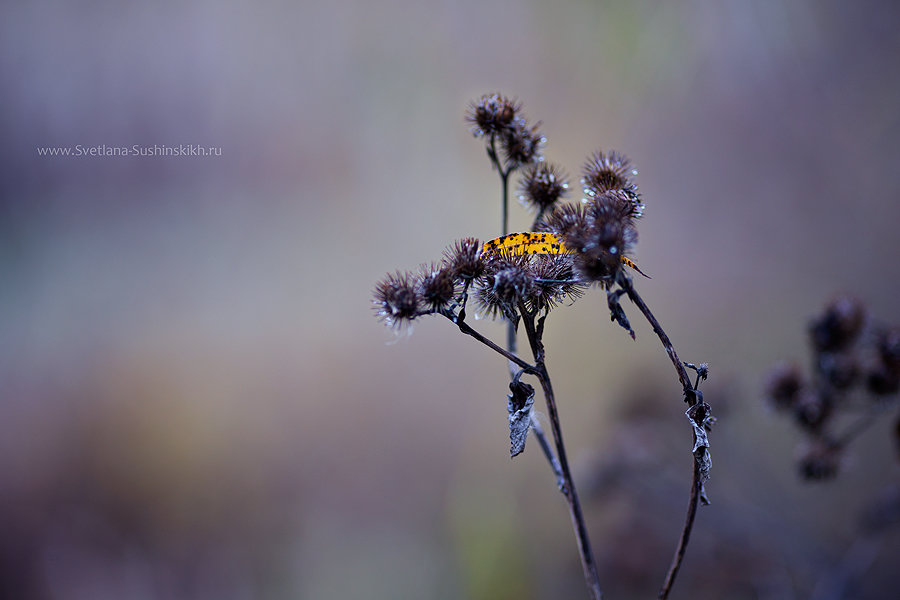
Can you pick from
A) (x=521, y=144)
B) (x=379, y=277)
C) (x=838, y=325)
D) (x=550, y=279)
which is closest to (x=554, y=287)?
(x=550, y=279)

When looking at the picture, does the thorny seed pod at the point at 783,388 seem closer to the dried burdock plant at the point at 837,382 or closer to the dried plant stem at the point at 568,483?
the dried burdock plant at the point at 837,382

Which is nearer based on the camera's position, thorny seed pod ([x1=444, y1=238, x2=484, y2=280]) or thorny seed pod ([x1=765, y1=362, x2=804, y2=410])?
thorny seed pod ([x1=444, y1=238, x2=484, y2=280])

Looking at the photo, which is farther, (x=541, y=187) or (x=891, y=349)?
(x=891, y=349)

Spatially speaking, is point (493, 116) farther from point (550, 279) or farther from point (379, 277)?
point (379, 277)

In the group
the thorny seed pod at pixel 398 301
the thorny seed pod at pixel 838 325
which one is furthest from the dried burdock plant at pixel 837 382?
the thorny seed pod at pixel 398 301

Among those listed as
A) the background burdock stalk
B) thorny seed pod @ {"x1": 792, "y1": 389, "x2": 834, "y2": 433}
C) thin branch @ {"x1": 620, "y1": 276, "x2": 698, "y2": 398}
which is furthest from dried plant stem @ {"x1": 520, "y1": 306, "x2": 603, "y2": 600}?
thorny seed pod @ {"x1": 792, "y1": 389, "x2": 834, "y2": 433}

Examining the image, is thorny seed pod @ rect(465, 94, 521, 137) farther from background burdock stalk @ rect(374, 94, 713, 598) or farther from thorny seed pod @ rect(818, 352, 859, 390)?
thorny seed pod @ rect(818, 352, 859, 390)
